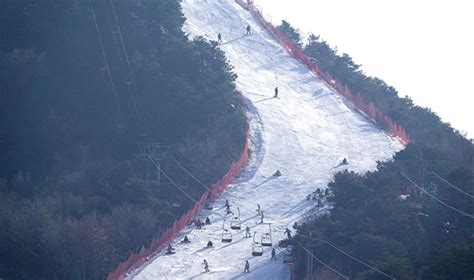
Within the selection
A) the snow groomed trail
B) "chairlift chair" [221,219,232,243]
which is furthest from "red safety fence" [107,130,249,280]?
"chairlift chair" [221,219,232,243]

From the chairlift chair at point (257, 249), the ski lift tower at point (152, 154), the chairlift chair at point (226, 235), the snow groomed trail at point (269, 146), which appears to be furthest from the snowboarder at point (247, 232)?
the ski lift tower at point (152, 154)

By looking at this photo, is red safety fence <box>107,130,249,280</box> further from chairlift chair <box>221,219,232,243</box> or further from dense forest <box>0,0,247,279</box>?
chairlift chair <box>221,219,232,243</box>

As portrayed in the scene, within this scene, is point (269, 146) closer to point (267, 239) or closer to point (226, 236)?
point (226, 236)

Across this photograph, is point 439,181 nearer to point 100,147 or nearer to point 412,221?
point 412,221

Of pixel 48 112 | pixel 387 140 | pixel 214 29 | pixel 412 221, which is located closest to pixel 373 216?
pixel 412 221

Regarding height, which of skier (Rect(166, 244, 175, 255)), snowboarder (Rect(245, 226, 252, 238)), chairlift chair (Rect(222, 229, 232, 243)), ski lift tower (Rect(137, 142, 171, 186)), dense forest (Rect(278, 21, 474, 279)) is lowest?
skier (Rect(166, 244, 175, 255))

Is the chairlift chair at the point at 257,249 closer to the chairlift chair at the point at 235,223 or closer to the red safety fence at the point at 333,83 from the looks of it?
the chairlift chair at the point at 235,223
